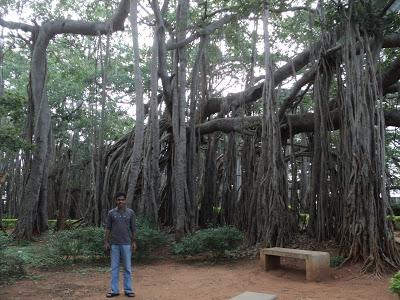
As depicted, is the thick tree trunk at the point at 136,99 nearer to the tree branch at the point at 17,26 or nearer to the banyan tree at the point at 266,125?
the banyan tree at the point at 266,125

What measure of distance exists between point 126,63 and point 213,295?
35.7ft

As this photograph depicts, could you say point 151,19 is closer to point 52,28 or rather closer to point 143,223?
point 52,28

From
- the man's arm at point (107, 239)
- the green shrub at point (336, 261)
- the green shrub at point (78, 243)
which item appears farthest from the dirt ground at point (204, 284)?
the man's arm at point (107, 239)

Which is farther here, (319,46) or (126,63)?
(126,63)

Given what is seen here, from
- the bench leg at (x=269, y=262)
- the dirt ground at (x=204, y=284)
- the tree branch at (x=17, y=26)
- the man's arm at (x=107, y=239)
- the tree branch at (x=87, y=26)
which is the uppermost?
the tree branch at (x=17, y=26)

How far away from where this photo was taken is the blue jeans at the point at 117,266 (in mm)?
4746

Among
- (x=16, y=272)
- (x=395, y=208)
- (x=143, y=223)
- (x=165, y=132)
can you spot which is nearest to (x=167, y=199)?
(x=165, y=132)

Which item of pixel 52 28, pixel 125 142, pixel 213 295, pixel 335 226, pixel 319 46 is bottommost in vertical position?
pixel 213 295

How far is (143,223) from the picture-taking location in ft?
Result: 25.8

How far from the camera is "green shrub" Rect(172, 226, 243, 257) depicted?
7203 millimetres

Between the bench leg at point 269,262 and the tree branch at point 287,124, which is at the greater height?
the tree branch at point 287,124

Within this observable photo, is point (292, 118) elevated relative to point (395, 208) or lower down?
elevated

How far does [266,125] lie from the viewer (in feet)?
24.8

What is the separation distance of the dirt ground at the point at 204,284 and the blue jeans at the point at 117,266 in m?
0.13
